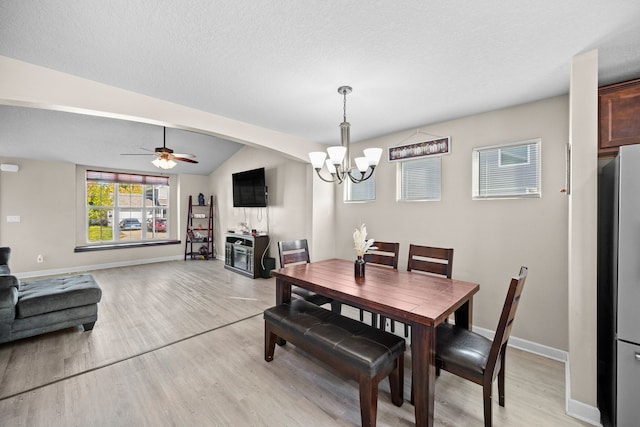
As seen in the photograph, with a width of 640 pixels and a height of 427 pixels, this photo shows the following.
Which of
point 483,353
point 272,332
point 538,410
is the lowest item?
point 538,410

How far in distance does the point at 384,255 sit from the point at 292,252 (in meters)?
1.10

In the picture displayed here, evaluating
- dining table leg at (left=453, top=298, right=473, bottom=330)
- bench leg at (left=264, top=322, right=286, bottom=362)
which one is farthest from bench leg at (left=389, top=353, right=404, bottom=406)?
bench leg at (left=264, top=322, right=286, bottom=362)

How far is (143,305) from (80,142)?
342 centimetres

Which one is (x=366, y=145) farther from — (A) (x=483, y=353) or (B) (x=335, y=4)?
(A) (x=483, y=353)

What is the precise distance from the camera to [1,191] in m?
4.85

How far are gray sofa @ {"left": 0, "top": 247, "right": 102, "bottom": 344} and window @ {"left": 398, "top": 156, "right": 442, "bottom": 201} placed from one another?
4.09m

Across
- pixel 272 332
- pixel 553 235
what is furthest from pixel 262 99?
pixel 553 235

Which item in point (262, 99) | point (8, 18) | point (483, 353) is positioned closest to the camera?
point (8, 18)

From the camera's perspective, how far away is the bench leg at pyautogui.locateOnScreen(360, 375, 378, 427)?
1.62 meters

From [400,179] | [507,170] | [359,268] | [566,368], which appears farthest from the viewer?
[400,179]

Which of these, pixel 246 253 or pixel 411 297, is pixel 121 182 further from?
pixel 411 297

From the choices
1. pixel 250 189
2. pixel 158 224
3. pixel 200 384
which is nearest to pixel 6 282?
pixel 200 384

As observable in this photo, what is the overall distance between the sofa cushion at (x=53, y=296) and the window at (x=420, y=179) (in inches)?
160

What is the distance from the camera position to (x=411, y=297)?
6.13ft
